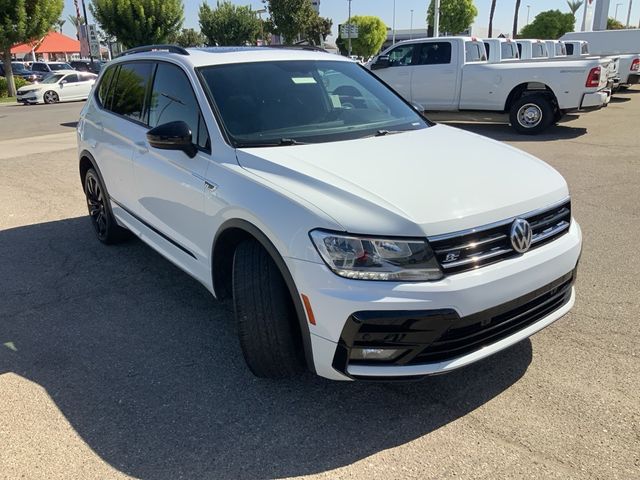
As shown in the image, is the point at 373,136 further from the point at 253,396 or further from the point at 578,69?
the point at 578,69

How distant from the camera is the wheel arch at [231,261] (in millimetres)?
2590

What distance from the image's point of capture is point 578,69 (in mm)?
10719

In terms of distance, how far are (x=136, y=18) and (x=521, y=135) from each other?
2847 centimetres

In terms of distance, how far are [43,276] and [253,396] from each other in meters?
2.75

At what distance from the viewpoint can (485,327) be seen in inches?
101

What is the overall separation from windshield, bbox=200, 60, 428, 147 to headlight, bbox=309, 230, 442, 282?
1.07 metres

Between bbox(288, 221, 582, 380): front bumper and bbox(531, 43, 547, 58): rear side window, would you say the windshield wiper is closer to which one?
bbox(288, 221, 582, 380): front bumper

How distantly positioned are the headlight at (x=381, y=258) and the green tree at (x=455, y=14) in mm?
74575

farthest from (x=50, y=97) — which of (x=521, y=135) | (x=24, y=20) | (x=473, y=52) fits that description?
(x=521, y=135)

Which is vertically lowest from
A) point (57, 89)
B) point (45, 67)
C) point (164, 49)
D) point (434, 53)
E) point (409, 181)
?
point (57, 89)

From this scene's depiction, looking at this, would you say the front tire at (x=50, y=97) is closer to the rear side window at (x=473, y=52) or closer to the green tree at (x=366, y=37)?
the rear side window at (x=473, y=52)

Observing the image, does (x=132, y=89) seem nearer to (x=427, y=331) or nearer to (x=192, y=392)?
(x=192, y=392)

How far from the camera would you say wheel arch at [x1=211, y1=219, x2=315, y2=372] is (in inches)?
102

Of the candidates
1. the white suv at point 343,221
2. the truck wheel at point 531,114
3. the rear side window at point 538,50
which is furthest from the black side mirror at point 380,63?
the white suv at point 343,221
